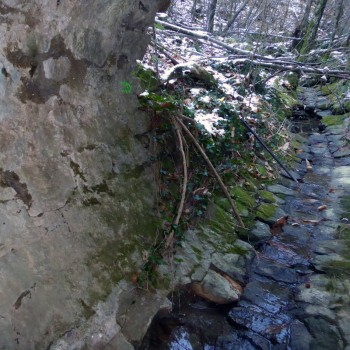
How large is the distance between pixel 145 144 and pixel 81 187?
1080 mm

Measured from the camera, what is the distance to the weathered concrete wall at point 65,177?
2.31m

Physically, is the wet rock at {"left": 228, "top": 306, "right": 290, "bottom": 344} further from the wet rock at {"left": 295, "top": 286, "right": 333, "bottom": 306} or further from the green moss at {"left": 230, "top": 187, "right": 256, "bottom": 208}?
the green moss at {"left": 230, "top": 187, "right": 256, "bottom": 208}

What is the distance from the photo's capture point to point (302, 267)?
13.7 ft

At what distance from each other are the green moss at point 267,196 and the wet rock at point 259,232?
2.38 ft

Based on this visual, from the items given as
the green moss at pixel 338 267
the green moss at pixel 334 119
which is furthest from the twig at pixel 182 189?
the green moss at pixel 334 119

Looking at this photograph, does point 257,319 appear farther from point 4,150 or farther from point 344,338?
point 4,150

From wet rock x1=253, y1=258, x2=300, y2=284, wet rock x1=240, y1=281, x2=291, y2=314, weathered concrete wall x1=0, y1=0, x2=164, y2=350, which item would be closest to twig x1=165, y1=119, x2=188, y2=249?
weathered concrete wall x1=0, y1=0, x2=164, y2=350

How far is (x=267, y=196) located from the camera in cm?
566

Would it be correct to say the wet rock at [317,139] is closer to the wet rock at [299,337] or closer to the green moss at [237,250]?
the green moss at [237,250]

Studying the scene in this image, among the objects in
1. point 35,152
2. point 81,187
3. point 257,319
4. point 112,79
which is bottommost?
point 257,319

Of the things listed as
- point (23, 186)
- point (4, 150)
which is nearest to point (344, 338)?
point (23, 186)

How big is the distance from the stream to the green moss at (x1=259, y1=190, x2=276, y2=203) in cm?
17

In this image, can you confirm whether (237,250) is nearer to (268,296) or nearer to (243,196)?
(268,296)

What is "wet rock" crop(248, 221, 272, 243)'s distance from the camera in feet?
14.9
